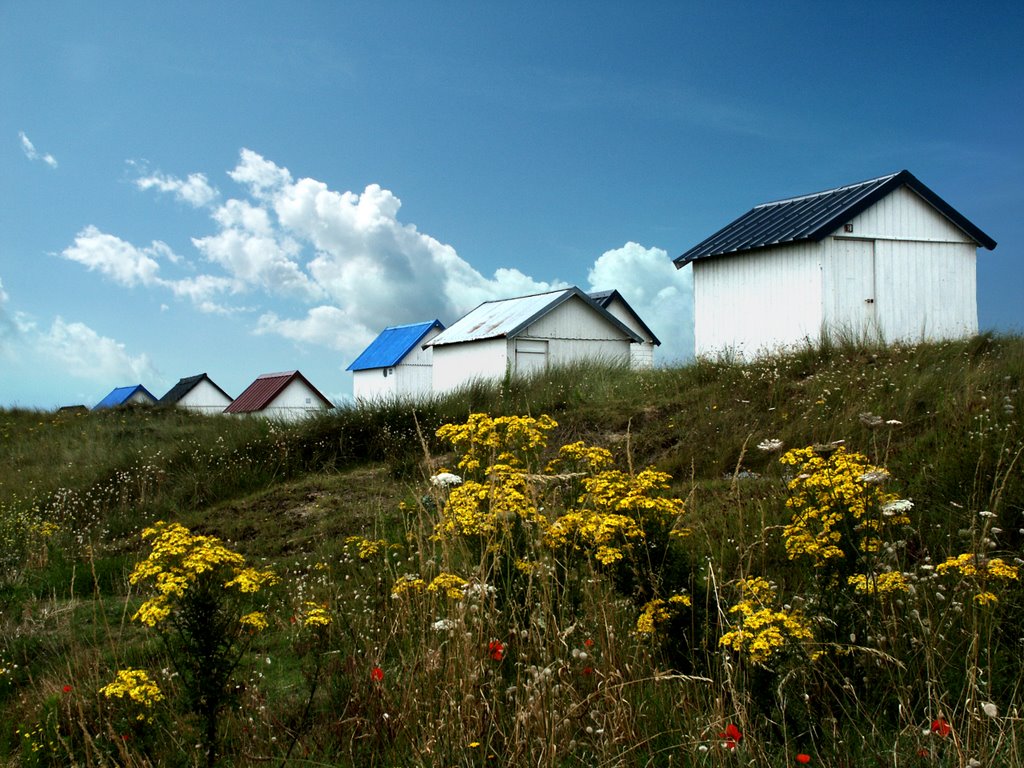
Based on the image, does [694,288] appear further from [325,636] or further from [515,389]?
[325,636]

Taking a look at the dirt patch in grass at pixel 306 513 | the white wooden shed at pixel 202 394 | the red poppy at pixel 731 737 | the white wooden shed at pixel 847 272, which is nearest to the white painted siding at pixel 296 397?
the white wooden shed at pixel 202 394

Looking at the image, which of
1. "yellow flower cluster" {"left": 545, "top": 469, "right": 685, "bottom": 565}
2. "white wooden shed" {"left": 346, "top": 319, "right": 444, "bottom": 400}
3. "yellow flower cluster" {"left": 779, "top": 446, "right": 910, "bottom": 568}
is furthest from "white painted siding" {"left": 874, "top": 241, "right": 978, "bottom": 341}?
"white wooden shed" {"left": 346, "top": 319, "right": 444, "bottom": 400}

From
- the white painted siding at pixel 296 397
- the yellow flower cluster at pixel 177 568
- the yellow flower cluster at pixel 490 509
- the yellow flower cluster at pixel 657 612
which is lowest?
the yellow flower cluster at pixel 657 612

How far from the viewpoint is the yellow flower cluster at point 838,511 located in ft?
13.3

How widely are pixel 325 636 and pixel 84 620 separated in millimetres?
2734

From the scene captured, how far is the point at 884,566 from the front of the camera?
4.05 metres

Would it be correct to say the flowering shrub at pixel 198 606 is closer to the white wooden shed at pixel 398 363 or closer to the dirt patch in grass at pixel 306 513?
the dirt patch in grass at pixel 306 513

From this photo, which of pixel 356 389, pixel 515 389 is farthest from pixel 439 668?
pixel 356 389

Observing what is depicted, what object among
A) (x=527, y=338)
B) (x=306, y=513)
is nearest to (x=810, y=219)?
(x=527, y=338)

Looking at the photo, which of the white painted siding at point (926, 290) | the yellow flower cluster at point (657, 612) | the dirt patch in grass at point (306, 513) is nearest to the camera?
the yellow flower cluster at point (657, 612)

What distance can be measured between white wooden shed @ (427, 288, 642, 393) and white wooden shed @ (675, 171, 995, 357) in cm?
556

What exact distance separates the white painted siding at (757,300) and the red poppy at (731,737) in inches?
569

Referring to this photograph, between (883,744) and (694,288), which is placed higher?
(694,288)

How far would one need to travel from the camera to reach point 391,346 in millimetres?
38969
